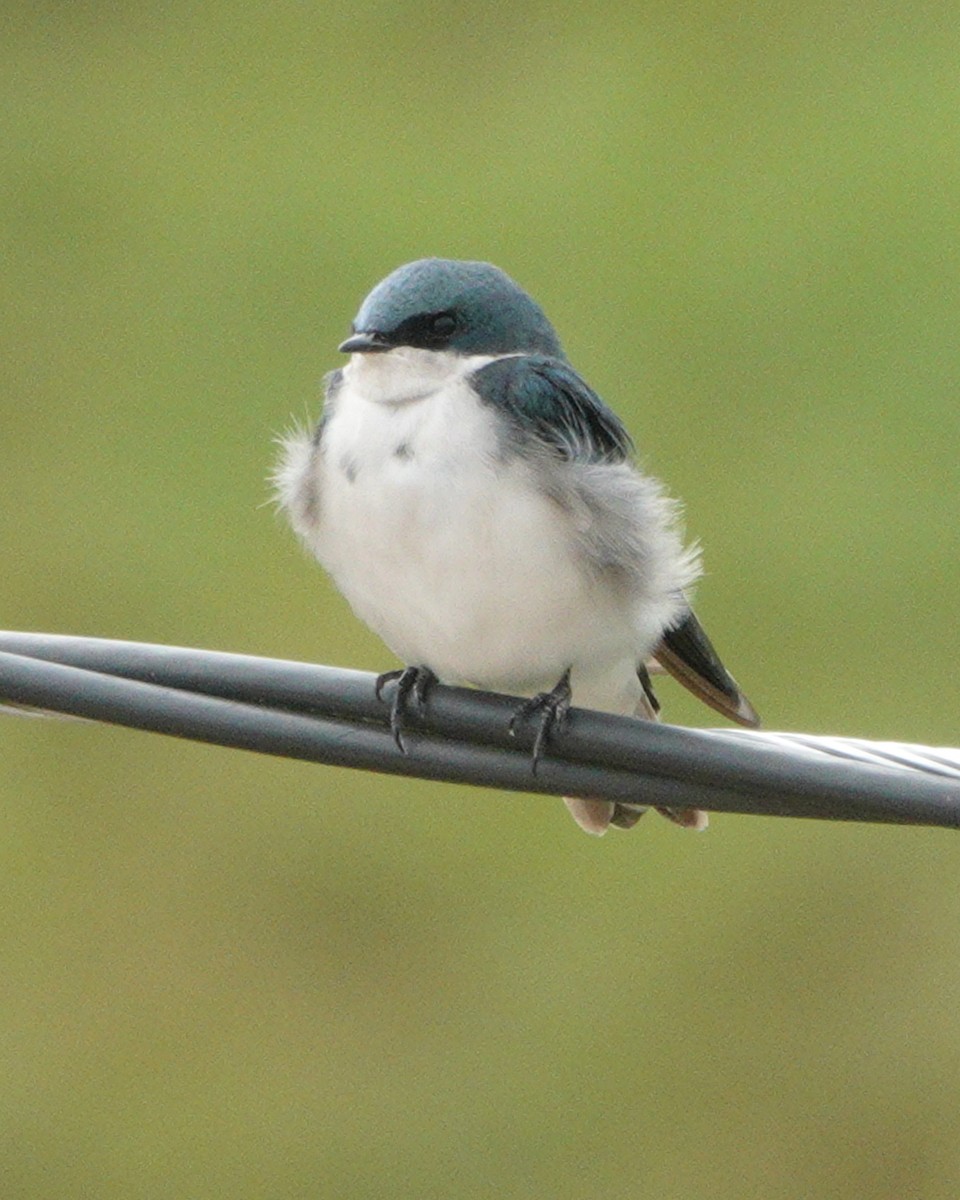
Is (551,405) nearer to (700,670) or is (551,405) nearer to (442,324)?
(442,324)

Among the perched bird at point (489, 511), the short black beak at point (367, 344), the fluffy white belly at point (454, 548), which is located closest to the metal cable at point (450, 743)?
the perched bird at point (489, 511)

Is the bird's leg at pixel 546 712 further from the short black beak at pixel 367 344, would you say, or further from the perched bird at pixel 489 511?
the short black beak at pixel 367 344

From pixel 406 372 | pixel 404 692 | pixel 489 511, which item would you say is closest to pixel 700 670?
pixel 489 511

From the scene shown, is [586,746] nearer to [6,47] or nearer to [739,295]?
[739,295]

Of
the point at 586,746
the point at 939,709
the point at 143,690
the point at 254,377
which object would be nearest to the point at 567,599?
the point at 586,746

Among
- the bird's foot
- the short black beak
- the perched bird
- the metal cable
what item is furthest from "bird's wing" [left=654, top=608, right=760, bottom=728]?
the metal cable

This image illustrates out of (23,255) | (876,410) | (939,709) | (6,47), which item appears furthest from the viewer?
(6,47)

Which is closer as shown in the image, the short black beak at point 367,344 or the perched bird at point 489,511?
the perched bird at point 489,511
